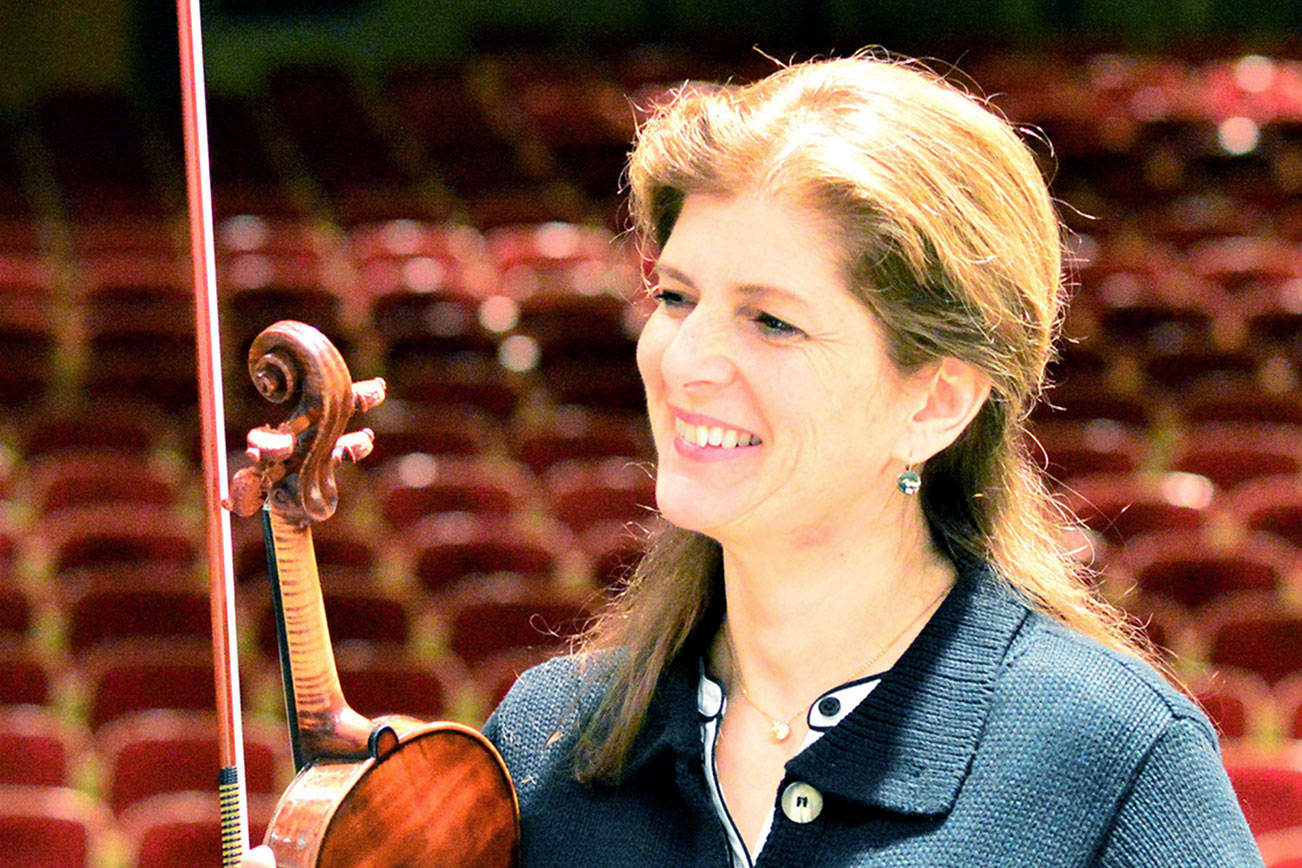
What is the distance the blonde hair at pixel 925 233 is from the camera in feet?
3.92

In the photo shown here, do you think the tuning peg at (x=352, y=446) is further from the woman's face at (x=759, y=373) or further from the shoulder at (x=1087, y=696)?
the shoulder at (x=1087, y=696)

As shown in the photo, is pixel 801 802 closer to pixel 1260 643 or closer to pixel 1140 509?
pixel 1260 643

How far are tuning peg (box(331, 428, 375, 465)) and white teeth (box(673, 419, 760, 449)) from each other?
217 mm

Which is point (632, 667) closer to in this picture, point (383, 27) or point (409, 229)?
point (409, 229)

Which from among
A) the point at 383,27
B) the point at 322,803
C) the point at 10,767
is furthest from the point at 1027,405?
the point at 383,27

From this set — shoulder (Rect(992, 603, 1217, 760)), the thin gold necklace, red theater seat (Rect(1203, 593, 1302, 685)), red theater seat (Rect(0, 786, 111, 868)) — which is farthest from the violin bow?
red theater seat (Rect(1203, 593, 1302, 685))

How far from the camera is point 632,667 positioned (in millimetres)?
1408

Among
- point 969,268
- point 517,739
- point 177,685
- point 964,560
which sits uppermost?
point 969,268

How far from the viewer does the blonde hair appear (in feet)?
3.92

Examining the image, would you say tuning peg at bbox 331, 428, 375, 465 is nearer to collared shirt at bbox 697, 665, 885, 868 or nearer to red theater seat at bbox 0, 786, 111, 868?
collared shirt at bbox 697, 665, 885, 868

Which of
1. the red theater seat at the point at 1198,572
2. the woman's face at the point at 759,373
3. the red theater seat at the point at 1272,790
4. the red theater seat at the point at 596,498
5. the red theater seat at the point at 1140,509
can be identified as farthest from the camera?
the red theater seat at the point at 596,498

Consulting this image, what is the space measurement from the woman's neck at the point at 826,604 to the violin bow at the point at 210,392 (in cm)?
37

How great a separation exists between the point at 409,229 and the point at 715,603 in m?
6.37

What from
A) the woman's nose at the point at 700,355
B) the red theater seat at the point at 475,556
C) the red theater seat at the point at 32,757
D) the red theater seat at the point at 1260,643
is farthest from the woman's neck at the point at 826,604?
the red theater seat at the point at 475,556
